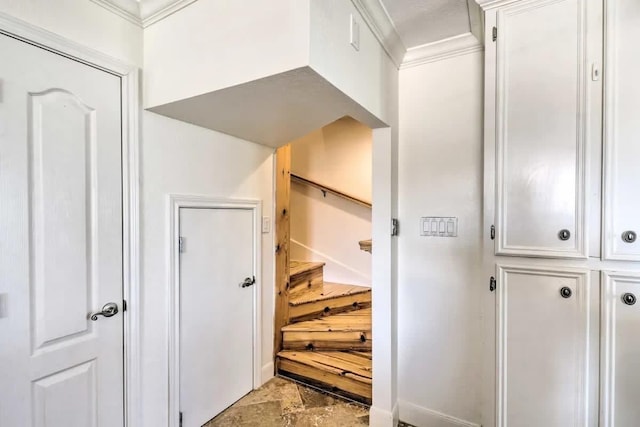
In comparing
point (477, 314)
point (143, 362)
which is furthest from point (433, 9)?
point (143, 362)

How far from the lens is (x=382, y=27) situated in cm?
161

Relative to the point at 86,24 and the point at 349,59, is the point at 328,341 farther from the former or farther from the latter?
the point at 86,24

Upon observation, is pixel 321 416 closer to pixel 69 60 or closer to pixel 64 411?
pixel 64 411

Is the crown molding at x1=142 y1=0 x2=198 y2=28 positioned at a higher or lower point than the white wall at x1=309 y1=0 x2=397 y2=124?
higher

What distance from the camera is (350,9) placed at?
136 centimetres

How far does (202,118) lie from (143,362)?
1.31m

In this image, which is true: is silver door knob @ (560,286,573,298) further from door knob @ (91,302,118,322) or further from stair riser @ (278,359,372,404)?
door knob @ (91,302,118,322)

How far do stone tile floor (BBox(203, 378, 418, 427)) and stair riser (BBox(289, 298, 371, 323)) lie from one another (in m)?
0.57

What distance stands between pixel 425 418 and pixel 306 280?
155 cm

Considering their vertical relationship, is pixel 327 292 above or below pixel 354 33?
below

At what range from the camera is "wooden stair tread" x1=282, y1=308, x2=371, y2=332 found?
2504 mm

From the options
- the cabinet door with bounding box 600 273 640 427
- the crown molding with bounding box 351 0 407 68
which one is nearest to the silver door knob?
the cabinet door with bounding box 600 273 640 427

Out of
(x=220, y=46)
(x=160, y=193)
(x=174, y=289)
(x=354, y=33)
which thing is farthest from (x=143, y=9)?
(x=174, y=289)

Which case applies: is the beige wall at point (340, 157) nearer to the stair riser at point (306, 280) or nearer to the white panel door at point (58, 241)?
the stair riser at point (306, 280)
